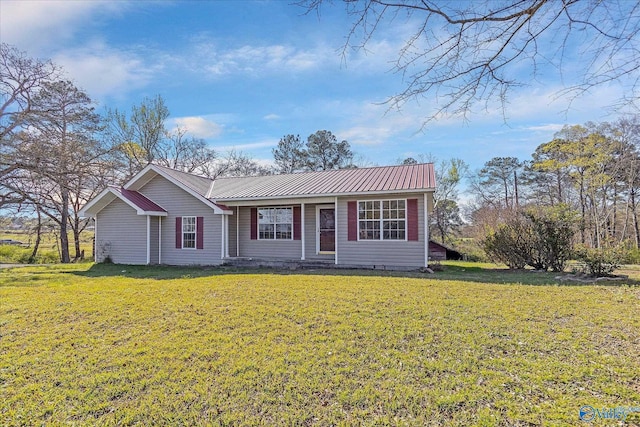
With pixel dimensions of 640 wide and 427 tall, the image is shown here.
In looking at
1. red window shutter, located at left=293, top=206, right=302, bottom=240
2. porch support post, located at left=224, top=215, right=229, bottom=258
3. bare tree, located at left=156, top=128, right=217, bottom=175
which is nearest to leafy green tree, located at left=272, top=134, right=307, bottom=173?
bare tree, located at left=156, top=128, right=217, bottom=175

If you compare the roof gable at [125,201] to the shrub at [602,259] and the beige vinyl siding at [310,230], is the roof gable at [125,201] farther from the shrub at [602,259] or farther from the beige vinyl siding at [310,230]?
the shrub at [602,259]

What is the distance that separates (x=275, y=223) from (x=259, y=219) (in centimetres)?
78

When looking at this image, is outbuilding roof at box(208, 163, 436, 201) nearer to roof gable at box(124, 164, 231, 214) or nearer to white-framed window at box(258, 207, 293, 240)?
roof gable at box(124, 164, 231, 214)

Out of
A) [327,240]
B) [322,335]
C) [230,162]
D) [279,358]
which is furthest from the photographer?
[230,162]

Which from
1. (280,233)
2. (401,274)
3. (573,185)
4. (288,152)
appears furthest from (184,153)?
(573,185)

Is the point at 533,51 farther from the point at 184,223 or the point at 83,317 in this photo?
the point at 184,223

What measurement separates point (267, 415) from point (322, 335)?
5.82 feet

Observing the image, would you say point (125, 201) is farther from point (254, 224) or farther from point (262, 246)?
point (262, 246)

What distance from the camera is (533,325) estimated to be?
486 centimetres

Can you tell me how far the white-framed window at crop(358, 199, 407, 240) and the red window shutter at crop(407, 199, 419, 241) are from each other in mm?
114

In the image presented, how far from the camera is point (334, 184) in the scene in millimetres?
13312

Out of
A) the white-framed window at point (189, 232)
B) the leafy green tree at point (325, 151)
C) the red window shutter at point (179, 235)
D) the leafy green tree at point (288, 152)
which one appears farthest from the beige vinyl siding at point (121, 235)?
the leafy green tree at point (325, 151)

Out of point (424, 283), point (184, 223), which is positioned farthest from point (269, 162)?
point (424, 283)

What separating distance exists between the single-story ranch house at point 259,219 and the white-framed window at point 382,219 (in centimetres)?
3
